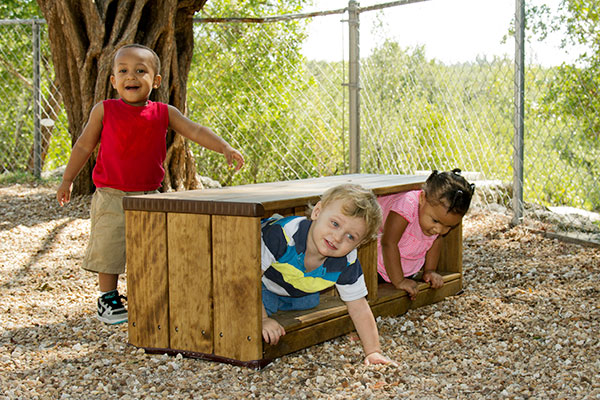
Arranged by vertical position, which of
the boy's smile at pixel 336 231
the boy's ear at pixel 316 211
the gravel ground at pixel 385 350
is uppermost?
the boy's ear at pixel 316 211

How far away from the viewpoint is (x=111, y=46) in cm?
513

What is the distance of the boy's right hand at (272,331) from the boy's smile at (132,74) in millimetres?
1335

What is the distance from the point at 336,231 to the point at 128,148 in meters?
1.20

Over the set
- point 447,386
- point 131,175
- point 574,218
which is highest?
point 131,175

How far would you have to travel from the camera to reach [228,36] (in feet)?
24.1

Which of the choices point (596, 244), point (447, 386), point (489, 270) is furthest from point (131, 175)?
point (596, 244)

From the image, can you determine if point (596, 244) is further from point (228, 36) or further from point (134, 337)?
point (228, 36)

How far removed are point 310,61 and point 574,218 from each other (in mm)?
3902

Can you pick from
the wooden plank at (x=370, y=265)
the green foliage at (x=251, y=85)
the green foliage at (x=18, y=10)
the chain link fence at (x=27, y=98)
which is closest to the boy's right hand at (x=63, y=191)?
the wooden plank at (x=370, y=265)

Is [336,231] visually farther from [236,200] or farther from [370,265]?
[370,265]

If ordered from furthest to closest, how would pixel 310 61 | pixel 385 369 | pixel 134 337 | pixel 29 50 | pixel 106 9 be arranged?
1. pixel 29 50
2. pixel 310 61
3. pixel 106 9
4. pixel 134 337
5. pixel 385 369

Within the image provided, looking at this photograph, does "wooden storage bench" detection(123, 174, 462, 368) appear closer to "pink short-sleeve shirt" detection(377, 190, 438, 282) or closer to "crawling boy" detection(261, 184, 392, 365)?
"crawling boy" detection(261, 184, 392, 365)

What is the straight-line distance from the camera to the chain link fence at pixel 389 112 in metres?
5.68

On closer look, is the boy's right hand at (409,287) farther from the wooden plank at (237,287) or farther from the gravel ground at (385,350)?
the wooden plank at (237,287)
